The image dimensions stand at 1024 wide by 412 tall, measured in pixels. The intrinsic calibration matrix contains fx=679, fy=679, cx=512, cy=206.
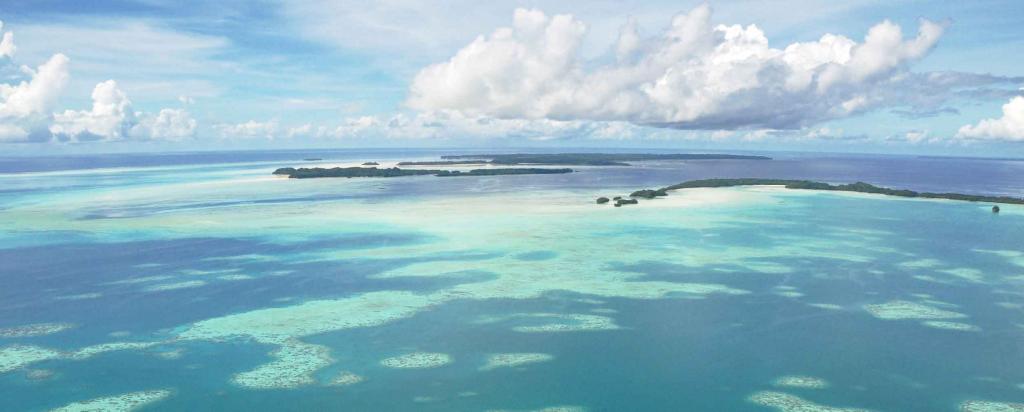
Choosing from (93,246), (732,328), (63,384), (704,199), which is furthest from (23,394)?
(704,199)

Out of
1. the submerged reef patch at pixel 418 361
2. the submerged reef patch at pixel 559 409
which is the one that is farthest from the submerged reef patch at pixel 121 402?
the submerged reef patch at pixel 559 409

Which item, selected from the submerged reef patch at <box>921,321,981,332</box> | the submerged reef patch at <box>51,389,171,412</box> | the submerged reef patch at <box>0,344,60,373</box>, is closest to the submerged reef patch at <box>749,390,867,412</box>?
the submerged reef patch at <box>921,321,981,332</box>

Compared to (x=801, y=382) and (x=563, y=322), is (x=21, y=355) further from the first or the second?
(x=801, y=382)

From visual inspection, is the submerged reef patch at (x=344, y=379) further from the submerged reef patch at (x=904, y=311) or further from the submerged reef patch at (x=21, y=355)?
the submerged reef patch at (x=904, y=311)

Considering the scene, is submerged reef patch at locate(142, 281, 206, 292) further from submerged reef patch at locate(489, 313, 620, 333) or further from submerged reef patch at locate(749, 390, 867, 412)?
submerged reef patch at locate(749, 390, 867, 412)

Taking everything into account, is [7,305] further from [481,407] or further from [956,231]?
[956,231]

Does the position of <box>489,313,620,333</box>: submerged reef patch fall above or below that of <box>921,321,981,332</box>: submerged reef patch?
below

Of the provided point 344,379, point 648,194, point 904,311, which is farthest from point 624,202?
point 344,379
